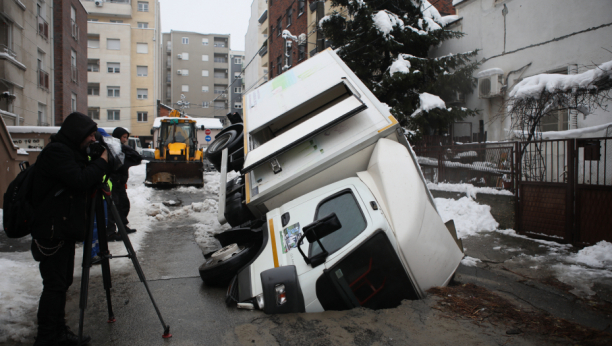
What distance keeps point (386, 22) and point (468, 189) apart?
22.0 ft

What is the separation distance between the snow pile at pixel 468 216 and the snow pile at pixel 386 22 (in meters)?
6.47

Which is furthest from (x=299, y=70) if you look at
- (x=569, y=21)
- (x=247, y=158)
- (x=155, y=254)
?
(x=569, y=21)

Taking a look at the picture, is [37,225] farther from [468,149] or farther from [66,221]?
[468,149]

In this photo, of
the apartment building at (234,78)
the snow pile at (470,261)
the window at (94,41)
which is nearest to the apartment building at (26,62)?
the snow pile at (470,261)

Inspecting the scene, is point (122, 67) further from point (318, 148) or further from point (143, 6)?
point (318, 148)

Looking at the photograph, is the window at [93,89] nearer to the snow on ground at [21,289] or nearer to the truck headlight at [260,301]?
the snow on ground at [21,289]

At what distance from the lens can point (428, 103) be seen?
11414 millimetres

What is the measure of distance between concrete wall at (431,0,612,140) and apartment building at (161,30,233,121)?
58.8 m

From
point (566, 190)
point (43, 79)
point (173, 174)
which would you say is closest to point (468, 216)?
point (566, 190)

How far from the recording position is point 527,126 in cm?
853

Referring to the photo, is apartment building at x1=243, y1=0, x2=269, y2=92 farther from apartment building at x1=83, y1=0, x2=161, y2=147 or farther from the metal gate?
the metal gate

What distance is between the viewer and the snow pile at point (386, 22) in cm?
1252

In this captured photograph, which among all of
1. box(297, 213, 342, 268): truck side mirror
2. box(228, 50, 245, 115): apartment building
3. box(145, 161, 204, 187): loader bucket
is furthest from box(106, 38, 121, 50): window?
box(297, 213, 342, 268): truck side mirror

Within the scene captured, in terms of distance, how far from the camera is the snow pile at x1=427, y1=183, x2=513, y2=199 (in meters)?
7.85
